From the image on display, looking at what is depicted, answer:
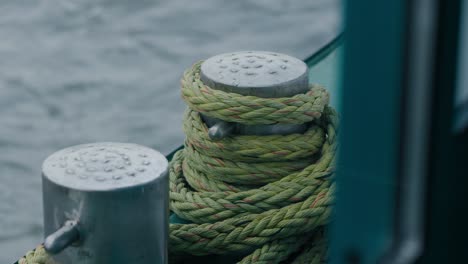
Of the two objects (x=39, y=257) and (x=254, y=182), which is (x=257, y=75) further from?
(x=39, y=257)

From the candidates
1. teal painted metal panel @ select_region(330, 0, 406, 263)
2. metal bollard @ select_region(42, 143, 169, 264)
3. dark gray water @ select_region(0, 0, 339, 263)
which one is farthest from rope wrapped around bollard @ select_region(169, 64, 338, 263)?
dark gray water @ select_region(0, 0, 339, 263)

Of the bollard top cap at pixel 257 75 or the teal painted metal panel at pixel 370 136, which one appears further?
the bollard top cap at pixel 257 75

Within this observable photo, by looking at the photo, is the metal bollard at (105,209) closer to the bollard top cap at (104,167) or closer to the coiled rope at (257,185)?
the bollard top cap at (104,167)

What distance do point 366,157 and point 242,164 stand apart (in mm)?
750

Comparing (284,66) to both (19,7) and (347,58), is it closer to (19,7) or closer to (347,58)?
(347,58)

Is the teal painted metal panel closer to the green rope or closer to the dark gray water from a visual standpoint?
the green rope

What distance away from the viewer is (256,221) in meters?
1.40

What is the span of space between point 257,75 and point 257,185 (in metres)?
0.17

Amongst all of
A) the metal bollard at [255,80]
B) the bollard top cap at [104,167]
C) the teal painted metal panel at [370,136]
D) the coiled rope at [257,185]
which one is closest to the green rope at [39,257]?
the coiled rope at [257,185]

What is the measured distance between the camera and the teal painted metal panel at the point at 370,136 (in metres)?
0.69

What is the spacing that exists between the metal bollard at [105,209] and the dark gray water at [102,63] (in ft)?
8.36

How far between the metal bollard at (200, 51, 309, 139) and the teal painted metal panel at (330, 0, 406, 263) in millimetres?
690

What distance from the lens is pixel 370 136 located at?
0.73 m

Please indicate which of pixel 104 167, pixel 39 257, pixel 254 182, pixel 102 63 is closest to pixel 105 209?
pixel 104 167
